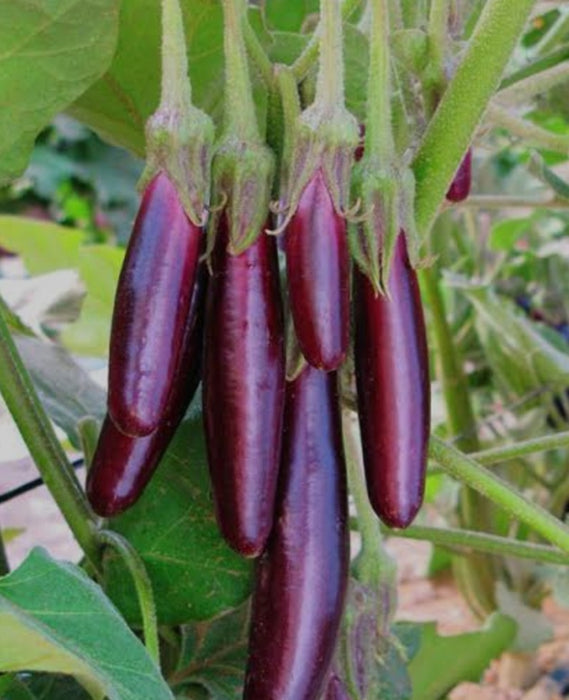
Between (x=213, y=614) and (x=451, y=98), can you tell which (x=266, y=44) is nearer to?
(x=451, y=98)

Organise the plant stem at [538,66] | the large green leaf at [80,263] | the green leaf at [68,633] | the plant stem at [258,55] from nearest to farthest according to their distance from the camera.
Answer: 1. the green leaf at [68,633]
2. the plant stem at [258,55]
3. the plant stem at [538,66]
4. the large green leaf at [80,263]

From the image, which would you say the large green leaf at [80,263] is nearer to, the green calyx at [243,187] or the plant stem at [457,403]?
the plant stem at [457,403]

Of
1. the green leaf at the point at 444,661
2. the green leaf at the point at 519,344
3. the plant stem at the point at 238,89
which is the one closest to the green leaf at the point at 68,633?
the plant stem at the point at 238,89

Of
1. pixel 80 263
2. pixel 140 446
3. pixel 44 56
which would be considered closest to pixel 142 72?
pixel 44 56

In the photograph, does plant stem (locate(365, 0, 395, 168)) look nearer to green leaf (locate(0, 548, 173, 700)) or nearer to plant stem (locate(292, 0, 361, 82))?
plant stem (locate(292, 0, 361, 82))

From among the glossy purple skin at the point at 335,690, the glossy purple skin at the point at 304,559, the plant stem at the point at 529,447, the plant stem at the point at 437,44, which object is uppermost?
the plant stem at the point at 437,44

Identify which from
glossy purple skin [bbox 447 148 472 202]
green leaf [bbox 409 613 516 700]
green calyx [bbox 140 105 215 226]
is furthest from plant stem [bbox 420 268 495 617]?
green calyx [bbox 140 105 215 226]
